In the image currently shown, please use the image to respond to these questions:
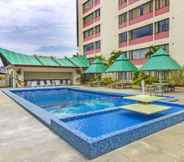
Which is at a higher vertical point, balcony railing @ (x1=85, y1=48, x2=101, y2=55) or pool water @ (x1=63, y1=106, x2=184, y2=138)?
balcony railing @ (x1=85, y1=48, x2=101, y2=55)

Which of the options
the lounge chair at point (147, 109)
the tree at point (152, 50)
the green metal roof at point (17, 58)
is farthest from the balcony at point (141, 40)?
the lounge chair at point (147, 109)

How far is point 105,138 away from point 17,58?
25873mm

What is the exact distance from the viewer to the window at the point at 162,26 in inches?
Answer: 920

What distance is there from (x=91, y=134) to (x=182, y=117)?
12.9 ft

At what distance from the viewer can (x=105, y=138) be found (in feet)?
16.2

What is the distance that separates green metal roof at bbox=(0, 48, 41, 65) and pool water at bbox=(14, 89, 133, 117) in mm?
7060

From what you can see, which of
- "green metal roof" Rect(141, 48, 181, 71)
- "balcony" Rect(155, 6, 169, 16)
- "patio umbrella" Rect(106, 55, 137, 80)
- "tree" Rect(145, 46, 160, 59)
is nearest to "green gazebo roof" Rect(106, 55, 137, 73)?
"patio umbrella" Rect(106, 55, 137, 80)

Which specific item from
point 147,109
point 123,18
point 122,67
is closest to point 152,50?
point 122,67

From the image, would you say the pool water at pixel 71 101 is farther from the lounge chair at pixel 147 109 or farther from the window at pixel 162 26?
the window at pixel 162 26

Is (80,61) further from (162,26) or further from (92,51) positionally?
(162,26)

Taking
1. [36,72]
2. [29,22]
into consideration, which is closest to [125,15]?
[29,22]

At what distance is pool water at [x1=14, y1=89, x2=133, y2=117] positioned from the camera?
1310cm

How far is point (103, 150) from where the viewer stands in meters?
4.86

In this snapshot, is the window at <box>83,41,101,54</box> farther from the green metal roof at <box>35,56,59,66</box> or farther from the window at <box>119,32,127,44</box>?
the green metal roof at <box>35,56,59,66</box>
